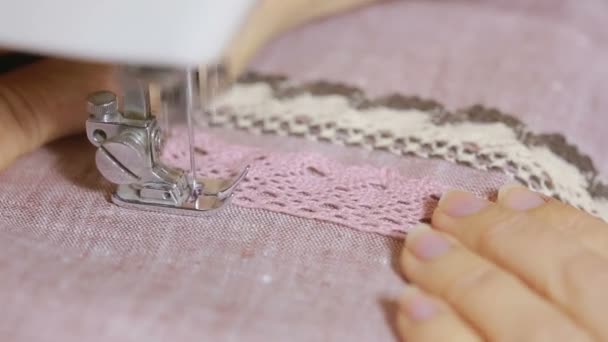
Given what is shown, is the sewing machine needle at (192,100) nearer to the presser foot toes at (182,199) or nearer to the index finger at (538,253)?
the presser foot toes at (182,199)

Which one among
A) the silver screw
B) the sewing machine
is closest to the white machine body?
the sewing machine

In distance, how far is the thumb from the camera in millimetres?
679

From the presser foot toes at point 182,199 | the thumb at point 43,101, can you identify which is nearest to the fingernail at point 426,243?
the presser foot toes at point 182,199

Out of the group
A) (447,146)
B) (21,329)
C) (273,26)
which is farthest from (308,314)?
(273,26)

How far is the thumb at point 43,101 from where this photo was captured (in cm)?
68

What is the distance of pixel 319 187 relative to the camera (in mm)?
667

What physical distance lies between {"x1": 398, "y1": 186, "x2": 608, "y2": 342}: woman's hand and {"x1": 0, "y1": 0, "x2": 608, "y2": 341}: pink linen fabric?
3 cm

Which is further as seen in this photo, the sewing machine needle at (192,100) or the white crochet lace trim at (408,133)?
the white crochet lace trim at (408,133)

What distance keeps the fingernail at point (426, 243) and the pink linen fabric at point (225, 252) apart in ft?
0.07

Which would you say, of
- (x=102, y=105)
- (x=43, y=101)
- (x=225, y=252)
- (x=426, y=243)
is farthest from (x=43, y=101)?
(x=426, y=243)

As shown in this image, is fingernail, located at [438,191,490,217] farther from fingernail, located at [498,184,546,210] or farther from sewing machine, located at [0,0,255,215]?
sewing machine, located at [0,0,255,215]

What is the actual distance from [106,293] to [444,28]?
66cm

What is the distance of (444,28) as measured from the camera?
1.03m

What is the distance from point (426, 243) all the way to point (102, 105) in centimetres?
26
